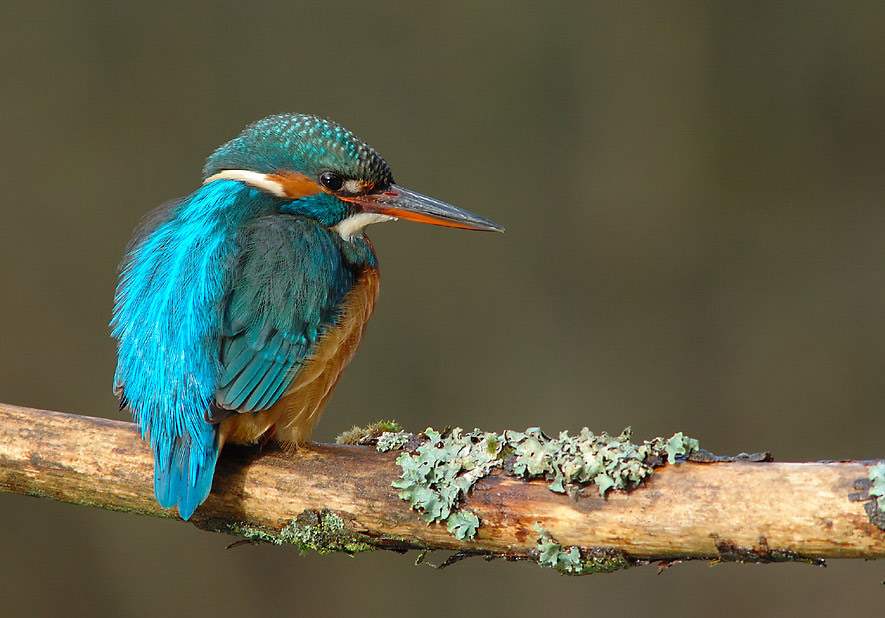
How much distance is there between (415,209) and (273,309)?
16.6 inches

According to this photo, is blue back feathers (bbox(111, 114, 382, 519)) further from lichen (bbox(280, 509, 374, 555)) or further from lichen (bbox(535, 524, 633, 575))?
lichen (bbox(535, 524, 633, 575))

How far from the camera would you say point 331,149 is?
6.17 ft

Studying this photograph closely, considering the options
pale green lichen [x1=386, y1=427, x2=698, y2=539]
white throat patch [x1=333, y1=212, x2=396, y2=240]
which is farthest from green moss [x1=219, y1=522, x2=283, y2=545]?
white throat patch [x1=333, y1=212, x2=396, y2=240]

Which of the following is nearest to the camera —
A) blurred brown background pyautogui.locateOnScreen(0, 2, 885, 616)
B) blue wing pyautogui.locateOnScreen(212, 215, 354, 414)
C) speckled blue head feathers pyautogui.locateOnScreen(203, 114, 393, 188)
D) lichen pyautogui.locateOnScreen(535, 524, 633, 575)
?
lichen pyautogui.locateOnScreen(535, 524, 633, 575)

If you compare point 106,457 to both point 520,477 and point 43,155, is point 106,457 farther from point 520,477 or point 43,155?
point 43,155

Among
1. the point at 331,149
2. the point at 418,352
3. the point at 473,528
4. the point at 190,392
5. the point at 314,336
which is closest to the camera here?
the point at 473,528

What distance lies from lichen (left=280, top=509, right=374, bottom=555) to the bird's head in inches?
23.9

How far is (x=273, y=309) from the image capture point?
1.70 metres

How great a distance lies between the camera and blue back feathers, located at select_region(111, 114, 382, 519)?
5.23 feet

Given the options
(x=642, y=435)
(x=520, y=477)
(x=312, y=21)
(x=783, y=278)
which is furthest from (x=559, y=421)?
(x=520, y=477)

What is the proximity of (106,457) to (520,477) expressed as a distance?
730 mm

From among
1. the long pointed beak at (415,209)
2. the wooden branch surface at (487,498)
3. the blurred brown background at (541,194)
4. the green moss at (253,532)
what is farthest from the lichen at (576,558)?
the blurred brown background at (541,194)

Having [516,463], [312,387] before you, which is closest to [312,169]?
[312,387]

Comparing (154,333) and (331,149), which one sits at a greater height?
(331,149)
